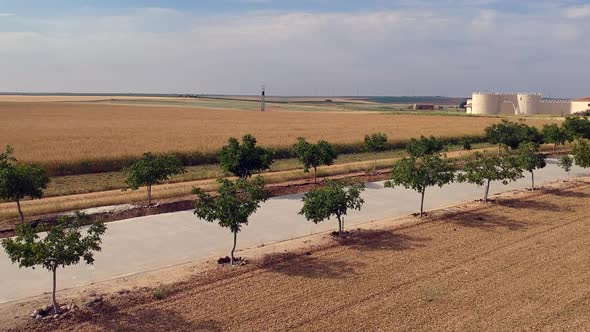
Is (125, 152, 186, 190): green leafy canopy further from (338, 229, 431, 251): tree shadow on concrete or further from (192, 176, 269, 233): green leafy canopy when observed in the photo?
(338, 229, 431, 251): tree shadow on concrete

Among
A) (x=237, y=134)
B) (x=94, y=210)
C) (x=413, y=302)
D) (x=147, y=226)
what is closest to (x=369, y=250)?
(x=413, y=302)

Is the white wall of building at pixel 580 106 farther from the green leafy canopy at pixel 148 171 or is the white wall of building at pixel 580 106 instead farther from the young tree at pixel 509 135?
the green leafy canopy at pixel 148 171

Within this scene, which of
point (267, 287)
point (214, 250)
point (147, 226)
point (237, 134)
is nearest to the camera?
point (267, 287)

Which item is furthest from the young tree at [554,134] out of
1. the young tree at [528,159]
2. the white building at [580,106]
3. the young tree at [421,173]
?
the white building at [580,106]

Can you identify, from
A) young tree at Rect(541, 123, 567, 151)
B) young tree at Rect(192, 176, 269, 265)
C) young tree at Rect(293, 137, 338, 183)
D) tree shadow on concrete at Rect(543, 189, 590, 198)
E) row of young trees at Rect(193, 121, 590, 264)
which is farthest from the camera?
young tree at Rect(541, 123, 567, 151)

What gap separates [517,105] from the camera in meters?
115

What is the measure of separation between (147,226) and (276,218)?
499 centimetres

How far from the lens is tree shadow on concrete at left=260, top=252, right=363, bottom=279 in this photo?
601 inches

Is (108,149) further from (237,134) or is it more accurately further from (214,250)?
(214,250)

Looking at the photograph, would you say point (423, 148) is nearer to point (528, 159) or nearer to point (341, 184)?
point (528, 159)

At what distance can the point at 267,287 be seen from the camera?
561 inches

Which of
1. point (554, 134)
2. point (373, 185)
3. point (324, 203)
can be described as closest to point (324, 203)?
point (324, 203)

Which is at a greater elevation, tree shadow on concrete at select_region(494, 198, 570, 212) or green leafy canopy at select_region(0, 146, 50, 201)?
green leafy canopy at select_region(0, 146, 50, 201)

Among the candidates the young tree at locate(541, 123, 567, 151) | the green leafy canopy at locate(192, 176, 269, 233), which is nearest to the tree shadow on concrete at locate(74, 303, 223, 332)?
the green leafy canopy at locate(192, 176, 269, 233)
